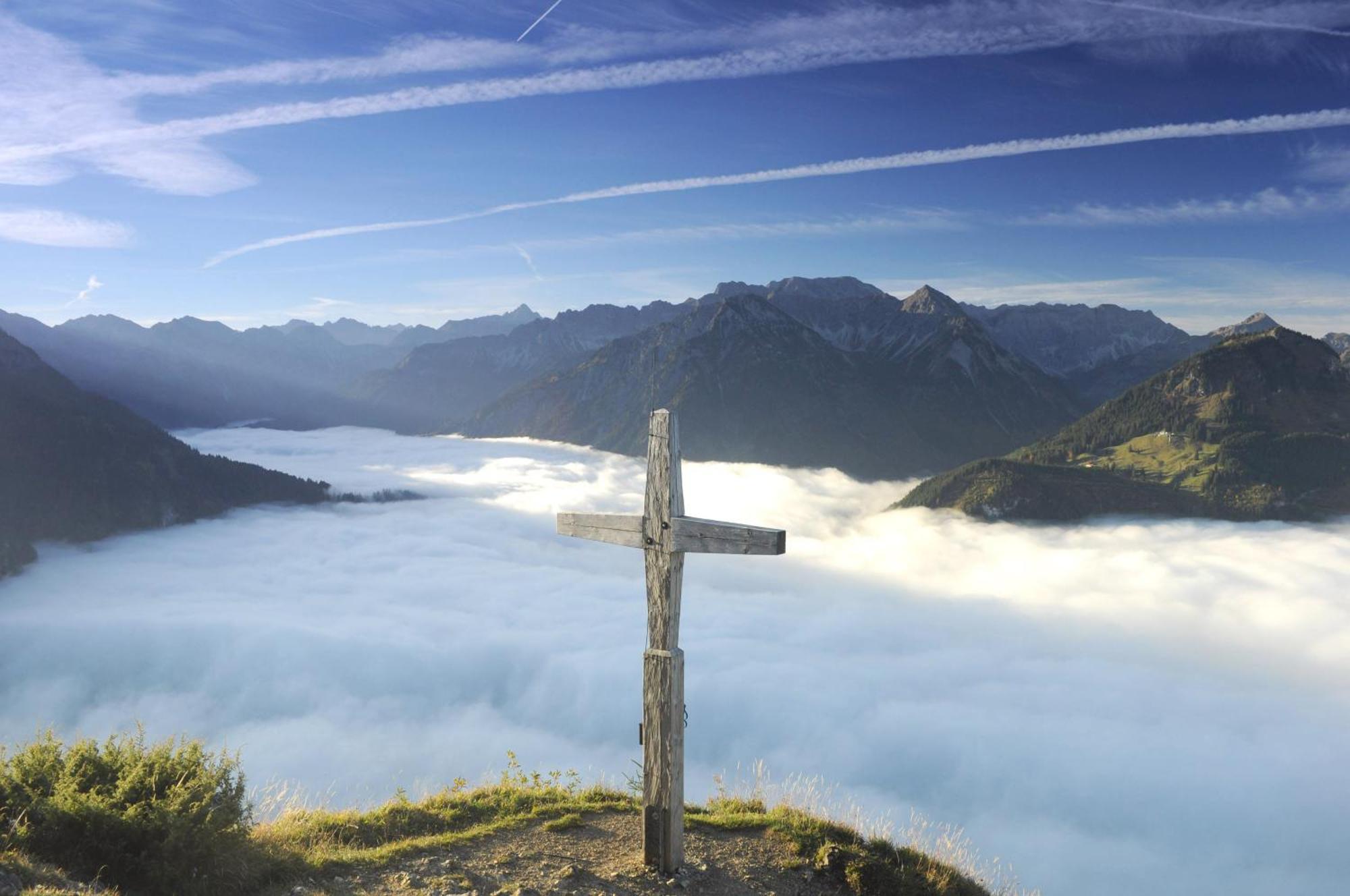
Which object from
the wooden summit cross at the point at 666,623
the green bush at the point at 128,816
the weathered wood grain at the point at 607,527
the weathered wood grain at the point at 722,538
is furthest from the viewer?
the weathered wood grain at the point at 607,527

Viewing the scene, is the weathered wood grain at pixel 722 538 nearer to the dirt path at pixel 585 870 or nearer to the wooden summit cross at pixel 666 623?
the wooden summit cross at pixel 666 623

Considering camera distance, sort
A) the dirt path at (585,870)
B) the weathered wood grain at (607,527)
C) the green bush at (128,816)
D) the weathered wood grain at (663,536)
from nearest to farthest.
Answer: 1. the green bush at (128,816)
2. the dirt path at (585,870)
3. the weathered wood grain at (663,536)
4. the weathered wood grain at (607,527)

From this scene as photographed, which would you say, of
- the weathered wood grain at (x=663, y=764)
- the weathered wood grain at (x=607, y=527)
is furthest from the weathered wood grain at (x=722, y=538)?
the weathered wood grain at (x=663, y=764)

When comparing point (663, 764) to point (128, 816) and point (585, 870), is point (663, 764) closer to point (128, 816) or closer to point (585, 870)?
point (585, 870)

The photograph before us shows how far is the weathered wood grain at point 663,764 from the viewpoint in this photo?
11016 mm

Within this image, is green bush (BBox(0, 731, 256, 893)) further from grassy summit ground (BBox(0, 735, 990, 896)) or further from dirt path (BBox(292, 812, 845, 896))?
dirt path (BBox(292, 812, 845, 896))

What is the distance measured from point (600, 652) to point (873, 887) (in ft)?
636

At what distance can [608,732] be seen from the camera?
164m

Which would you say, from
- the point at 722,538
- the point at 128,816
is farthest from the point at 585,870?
the point at 128,816

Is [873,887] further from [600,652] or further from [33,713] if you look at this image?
[33,713]

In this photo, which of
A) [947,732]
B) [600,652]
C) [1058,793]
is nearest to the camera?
[1058,793]

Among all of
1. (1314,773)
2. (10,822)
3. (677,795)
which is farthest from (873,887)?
(1314,773)

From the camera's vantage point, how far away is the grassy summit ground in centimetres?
905

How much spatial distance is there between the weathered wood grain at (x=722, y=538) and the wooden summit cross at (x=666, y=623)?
1 cm
